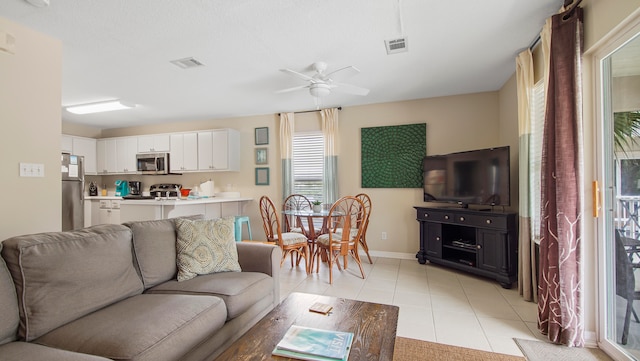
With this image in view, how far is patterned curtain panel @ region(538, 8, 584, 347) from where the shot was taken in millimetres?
2020

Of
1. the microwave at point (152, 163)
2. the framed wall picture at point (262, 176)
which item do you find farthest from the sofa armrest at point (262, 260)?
the microwave at point (152, 163)

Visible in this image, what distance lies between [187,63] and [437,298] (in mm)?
3585

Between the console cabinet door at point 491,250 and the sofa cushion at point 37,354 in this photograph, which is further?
the console cabinet door at point 491,250

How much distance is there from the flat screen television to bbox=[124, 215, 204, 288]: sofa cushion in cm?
337

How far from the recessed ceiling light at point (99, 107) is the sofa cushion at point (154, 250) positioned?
3.33 m

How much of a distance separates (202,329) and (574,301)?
242 centimetres

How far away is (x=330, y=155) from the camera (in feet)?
16.0

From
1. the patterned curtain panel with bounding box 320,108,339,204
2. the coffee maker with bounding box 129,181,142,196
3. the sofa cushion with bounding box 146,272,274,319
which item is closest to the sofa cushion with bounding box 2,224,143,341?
the sofa cushion with bounding box 146,272,274,319

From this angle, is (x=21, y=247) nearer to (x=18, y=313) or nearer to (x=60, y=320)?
(x=18, y=313)

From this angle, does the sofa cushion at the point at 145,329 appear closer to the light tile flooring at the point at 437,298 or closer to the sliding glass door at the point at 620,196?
the light tile flooring at the point at 437,298

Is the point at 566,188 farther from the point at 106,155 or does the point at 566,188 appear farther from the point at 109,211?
the point at 106,155

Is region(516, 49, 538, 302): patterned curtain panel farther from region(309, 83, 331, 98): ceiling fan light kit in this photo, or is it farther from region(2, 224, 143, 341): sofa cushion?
region(2, 224, 143, 341): sofa cushion

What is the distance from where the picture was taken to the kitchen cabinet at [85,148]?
5.69m

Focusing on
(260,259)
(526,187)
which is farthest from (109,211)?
(526,187)
